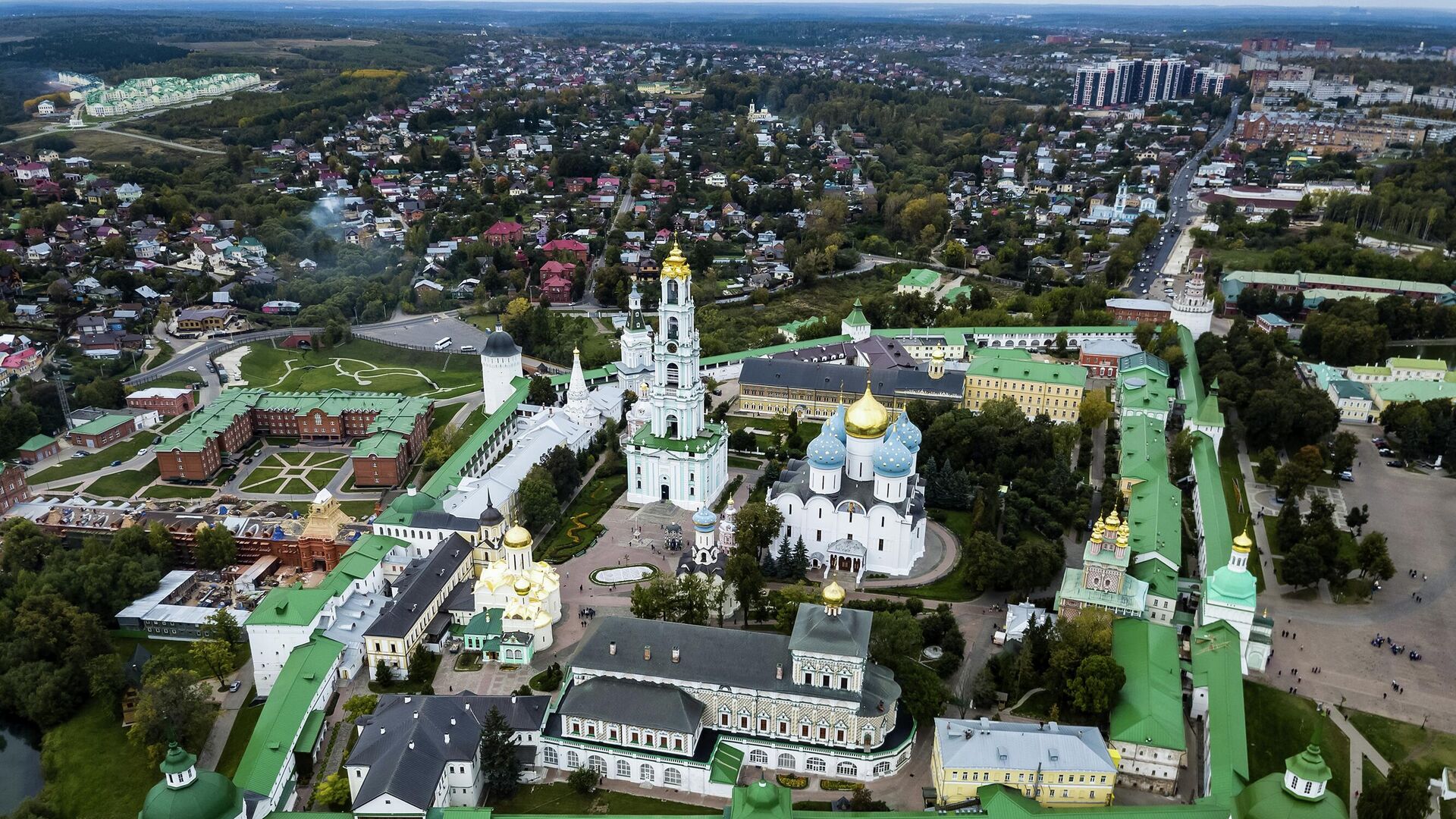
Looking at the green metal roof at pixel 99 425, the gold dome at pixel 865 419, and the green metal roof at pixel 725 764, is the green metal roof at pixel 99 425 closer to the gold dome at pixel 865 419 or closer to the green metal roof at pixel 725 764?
the gold dome at pixel 865 419

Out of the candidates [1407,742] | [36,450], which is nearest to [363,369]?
[36,450]

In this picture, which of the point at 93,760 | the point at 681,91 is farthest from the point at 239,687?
the point at 681,91

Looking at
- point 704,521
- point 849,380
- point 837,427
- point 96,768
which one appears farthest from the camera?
point 849,380

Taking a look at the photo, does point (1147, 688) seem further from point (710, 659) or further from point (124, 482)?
point (124, 482)

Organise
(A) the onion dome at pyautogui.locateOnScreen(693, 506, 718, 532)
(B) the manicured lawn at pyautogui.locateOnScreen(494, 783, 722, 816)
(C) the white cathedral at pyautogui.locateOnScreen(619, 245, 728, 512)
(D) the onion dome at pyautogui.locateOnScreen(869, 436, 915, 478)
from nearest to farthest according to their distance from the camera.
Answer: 1. (B) the manicured lawn at pyautogui.locateOnScreen(494, 783, 722, 816)
2. (A) the onion dome at pyautogui.locateOnScreen(693, 506, 718, 532)
3. (D) the onion dome at pyautogui.locateOnScreen(869, 436, 915, 478)
4. (C) the white cathedral at pyautogui.locateOnScreen(619, 245, 728, 512)

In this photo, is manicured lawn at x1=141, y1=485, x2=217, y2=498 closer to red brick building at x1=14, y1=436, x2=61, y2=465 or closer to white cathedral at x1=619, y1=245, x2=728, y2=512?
red brick building at x1=14, y1=436, x2=61, y2=465

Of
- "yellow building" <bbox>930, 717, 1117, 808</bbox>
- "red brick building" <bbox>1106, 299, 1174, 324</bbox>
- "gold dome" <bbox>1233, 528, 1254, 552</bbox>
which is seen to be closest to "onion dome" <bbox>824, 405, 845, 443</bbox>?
"gold dome" <bbox>1233, 528, 1254, 552</bbox>
